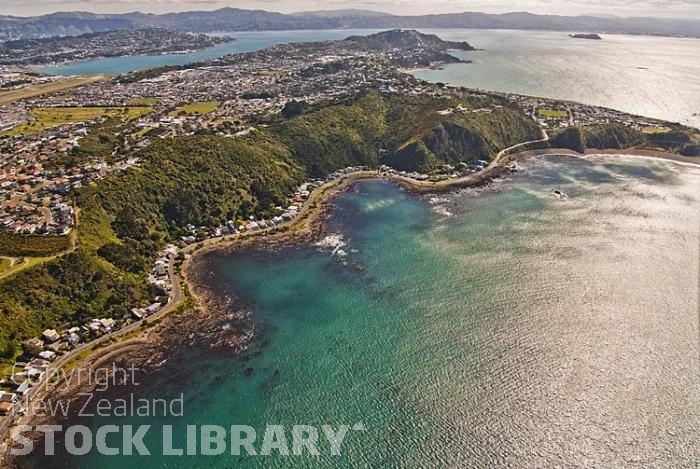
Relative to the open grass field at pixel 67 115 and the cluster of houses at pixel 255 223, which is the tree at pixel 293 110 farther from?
the cluster of houses at pixel 255 223

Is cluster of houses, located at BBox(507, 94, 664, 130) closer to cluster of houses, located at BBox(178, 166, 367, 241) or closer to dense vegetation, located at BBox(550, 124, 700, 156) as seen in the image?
dense vegetation, located at BBox(550, 124, 700, 156)

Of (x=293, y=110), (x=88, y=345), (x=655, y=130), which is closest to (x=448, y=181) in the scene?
(x=293, y=110)

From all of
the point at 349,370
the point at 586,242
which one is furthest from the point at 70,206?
the point at 586,242

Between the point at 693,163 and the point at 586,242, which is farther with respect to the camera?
the point at 693,163

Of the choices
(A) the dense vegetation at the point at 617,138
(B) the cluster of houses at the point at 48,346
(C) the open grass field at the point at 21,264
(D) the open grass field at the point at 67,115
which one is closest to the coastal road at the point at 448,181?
(A) the dense vegetation at the point at 617,138

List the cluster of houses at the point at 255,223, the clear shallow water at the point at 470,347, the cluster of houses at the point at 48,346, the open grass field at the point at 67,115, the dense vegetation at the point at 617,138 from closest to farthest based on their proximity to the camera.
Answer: the clear shallow water at the point at 470,347, the cluster of houses at the point at 48,346, the cluster of houses at the point at 255,223, the dense vegetation at the point at 617,138, the open grass field at the point at 67,115

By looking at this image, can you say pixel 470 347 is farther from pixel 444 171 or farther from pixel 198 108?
pixel 198 108

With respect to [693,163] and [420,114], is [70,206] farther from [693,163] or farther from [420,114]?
[693,163]
